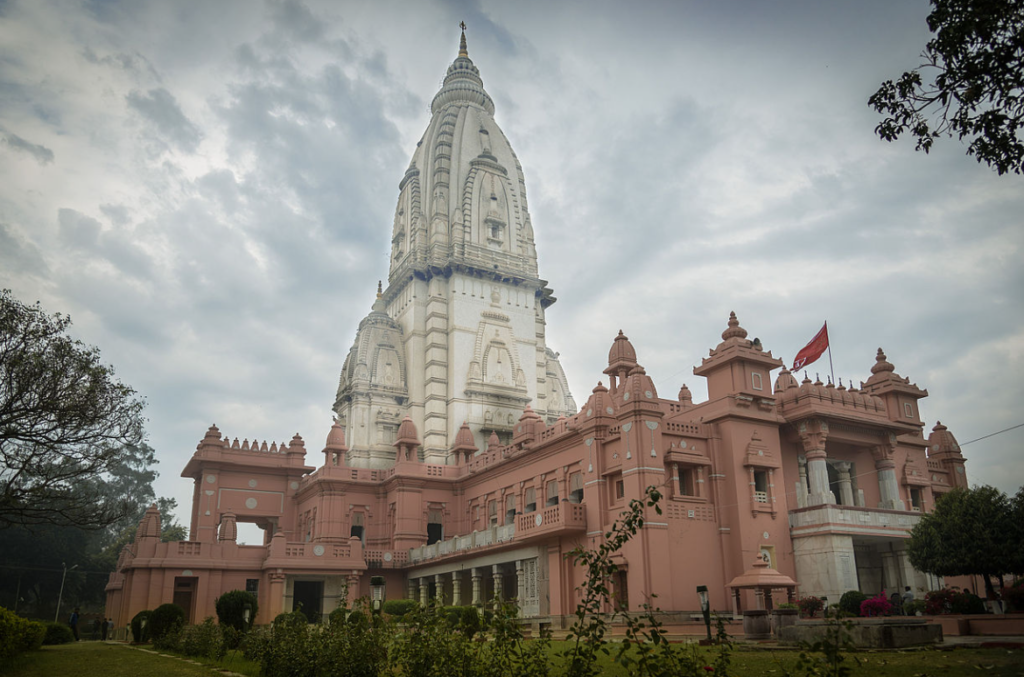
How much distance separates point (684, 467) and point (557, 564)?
18.5 ft

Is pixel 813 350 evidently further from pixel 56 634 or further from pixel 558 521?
pixel 56 634

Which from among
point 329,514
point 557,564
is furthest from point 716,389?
point 329,514

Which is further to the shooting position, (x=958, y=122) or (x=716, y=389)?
(x=716, y=389)

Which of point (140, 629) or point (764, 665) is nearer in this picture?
point (764, 665)

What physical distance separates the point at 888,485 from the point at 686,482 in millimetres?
8771

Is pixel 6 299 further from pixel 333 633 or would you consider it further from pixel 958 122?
pixel 958 122

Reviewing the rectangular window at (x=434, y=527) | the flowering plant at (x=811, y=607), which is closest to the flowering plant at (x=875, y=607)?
the flowering plant at (x=811, y=607)

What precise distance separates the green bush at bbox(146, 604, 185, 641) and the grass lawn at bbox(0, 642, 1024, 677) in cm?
618

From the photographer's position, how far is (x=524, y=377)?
46.3 metres

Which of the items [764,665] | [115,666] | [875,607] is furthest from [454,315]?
[764,665]

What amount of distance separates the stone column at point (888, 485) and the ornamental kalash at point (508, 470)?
0.08 metres

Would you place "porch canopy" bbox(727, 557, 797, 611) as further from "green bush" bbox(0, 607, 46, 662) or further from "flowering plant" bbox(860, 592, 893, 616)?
"green bush" bbox(0, 607, 46, 662)

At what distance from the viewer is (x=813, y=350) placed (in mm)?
29188

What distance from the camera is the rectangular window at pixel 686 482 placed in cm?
2672
